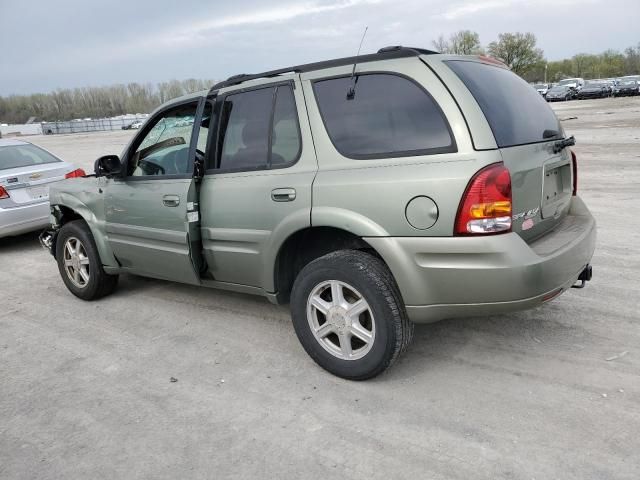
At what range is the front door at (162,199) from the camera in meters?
3.99

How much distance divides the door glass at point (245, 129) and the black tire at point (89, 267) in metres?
1.85

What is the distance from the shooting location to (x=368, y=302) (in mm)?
3072

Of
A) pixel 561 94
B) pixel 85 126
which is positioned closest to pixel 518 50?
pixel 561 94

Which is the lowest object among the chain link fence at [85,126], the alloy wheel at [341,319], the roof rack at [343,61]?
the alloy wheel at [341,319]

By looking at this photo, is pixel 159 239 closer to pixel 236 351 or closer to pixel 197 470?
pixel 236 351

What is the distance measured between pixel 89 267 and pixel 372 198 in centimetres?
319

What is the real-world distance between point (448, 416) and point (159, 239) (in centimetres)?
256

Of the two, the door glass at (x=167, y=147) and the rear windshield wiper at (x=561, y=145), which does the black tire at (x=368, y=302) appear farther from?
the door glass at (x=167, y=147)

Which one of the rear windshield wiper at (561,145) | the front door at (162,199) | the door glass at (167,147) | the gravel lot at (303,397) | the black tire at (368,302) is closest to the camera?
the gravel lot at (303,397)

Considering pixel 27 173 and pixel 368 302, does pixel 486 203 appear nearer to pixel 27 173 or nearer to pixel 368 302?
pixel 368 302

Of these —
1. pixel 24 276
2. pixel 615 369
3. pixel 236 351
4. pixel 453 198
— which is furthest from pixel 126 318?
pixel 615 369

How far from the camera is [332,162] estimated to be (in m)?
3.21

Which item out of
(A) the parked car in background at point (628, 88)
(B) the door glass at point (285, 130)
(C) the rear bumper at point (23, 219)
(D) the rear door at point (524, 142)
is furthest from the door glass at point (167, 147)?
(A) the parked car in background at point (628, 88)

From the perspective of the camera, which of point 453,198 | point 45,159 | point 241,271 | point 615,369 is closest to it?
point 453,198
